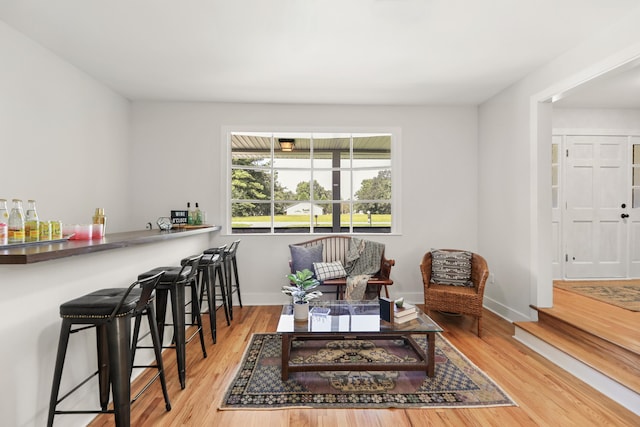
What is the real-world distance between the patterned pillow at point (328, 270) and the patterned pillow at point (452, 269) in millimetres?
1069

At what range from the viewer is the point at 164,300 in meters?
2.50

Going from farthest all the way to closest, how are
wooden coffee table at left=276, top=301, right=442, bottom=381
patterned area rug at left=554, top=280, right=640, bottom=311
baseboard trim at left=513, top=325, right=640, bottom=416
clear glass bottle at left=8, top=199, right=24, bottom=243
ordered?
patterned area rug at left=554, top=280, right=640, bottom=311, wooden coffee table at left=276, top=301, right=442, bottom=381, baseboard trim at left=513, top=325, right=640, bottom=416, clear glass bottle at left=8, top=199, right=24, bottom=243

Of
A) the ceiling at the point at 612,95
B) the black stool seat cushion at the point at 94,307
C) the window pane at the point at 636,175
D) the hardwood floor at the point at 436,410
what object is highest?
the ceiling at the point at 612,95

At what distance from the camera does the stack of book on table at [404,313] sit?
256 centimetres

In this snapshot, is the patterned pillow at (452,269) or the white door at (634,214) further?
the white door at (634,214)

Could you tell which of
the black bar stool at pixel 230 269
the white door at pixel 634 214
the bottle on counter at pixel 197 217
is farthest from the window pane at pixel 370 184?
the white door at pixel 634 214

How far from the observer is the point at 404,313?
2.59 m

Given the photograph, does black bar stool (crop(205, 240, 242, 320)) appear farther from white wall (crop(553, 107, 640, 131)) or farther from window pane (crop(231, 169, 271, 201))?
white wall (crop(553, 107, 640, 131))

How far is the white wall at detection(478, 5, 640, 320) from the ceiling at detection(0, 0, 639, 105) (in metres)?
0.18

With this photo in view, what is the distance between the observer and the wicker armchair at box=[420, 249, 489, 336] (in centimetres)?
330

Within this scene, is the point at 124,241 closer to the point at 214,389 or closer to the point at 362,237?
the point at 214,389

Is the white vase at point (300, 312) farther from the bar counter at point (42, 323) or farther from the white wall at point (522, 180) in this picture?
the white wall at point (522, 180)

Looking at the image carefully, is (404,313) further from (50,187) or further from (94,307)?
(50,187)

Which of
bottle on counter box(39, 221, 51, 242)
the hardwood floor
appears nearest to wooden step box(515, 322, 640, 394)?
the hardwood floor
